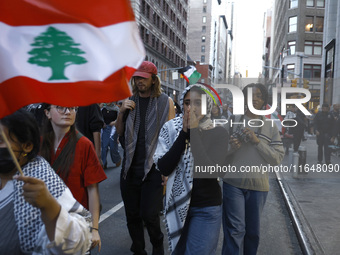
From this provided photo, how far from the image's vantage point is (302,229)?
5.95 meters

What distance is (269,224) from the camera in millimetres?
6547

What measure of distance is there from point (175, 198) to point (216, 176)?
372 millimetres

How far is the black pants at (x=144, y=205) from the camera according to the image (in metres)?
4.34

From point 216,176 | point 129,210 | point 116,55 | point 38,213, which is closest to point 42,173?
point 38,213

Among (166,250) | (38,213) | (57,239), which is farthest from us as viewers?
(166,250)

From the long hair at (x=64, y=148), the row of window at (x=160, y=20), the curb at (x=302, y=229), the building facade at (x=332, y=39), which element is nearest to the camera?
the long hair at (x=64, y=148)

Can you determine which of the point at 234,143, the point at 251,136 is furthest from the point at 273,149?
the point at 234,143

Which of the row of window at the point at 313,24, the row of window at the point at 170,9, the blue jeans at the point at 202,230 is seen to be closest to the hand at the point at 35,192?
the blue jeans at the point at 202,230

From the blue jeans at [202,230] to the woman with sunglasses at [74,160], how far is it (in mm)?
776

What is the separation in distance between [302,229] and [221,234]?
3.79 feet

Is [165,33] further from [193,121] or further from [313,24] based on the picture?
[193,121]

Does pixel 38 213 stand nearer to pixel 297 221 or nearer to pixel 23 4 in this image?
pixel 23 4

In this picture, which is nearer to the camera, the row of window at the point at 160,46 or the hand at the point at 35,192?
the hand at the point at 35,192

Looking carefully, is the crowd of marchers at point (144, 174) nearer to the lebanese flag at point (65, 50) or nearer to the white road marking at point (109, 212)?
the lebanese flag at point (65, 50)
